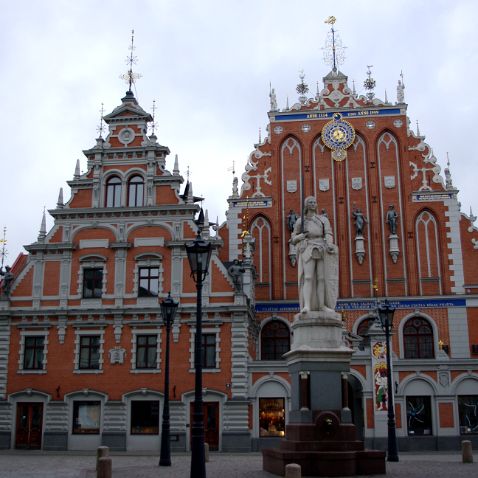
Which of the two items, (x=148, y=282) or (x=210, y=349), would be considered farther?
(x=148, y=282)

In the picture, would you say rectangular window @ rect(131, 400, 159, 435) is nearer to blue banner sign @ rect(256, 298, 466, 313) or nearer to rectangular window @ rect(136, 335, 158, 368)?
rectangular window @ rect(136, 335, 158, 368)

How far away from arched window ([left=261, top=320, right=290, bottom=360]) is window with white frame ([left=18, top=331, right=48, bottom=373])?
34.4ft

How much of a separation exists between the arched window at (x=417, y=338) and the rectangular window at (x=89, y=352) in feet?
47.9

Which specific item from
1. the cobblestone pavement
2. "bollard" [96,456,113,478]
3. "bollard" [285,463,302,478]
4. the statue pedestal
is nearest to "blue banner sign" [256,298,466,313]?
the cobblestone pavement

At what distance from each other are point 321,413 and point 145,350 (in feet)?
56.1

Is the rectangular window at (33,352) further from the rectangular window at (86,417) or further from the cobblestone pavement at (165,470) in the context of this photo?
the cobblestone pavement at (165,470)

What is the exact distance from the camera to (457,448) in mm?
29062

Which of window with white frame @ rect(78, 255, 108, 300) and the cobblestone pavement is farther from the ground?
window with white frame @ rect(78, 255, 108, 300)

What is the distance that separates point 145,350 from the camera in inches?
1220

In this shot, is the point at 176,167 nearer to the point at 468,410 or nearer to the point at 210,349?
the point at 210,349

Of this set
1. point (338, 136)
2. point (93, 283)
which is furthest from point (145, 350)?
point (338, 136)

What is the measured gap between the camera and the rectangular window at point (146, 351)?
30844mm

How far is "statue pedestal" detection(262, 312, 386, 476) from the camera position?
14.4m

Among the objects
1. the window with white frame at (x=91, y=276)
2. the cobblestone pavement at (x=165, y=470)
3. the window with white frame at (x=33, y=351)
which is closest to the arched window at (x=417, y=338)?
the cobblestone pavement at (x=165, y=470)
